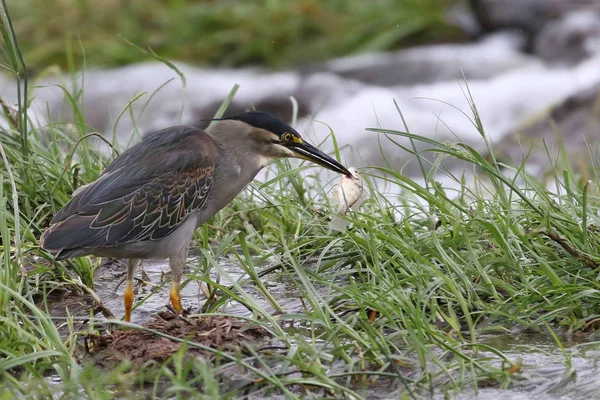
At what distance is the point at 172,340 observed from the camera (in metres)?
3.73

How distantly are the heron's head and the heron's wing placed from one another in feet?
0.74

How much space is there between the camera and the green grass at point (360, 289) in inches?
136

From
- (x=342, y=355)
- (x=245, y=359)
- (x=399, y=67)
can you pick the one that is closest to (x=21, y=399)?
(x=245, y=359)

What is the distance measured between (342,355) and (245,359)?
37 centimetres

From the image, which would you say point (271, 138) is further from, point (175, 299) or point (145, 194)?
point (175, 299)

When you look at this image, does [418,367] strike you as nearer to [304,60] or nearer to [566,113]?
[566,113]

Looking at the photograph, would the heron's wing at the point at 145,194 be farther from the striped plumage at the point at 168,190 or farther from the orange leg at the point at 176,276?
the orange leg at the point at 176,276

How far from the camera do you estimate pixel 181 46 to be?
1213 centimetres

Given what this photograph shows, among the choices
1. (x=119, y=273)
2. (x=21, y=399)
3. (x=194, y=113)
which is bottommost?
(x=194, y=113)

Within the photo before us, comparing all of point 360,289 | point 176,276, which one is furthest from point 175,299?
point 360,289

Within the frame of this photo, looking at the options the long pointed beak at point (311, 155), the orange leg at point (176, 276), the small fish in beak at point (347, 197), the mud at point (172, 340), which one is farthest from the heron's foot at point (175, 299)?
the long pointed beak at point (311, 155)

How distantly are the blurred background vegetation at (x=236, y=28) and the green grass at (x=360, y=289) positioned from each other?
6.91 meters

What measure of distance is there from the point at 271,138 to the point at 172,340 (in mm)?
1464

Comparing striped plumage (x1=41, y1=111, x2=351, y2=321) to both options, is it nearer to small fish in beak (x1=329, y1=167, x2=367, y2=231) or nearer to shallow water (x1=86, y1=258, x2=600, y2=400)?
small fish in beak (x1=329, y1=167, x2=367, y2=231)
